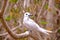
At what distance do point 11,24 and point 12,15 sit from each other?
390 millimetres

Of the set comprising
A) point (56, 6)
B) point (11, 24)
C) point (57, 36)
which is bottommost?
point (57, 36)

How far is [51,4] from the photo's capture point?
432 centimetres

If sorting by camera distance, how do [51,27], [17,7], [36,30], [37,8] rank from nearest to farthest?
[36,30]
[17,7]
[51,27]
[37,8]

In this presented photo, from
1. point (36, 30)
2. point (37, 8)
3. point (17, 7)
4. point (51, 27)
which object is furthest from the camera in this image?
point (37, 8)

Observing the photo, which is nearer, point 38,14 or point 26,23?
point 26,23

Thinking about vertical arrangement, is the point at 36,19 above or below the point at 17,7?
below

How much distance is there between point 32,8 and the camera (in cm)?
432

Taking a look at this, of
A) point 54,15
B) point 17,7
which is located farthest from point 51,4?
point 17,7

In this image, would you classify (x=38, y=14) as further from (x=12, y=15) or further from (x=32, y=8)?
(x=12, y=15)

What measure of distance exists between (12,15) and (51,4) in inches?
32.9

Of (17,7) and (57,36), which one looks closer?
(17,7)

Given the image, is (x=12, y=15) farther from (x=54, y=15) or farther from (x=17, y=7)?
(x=54, y=15)

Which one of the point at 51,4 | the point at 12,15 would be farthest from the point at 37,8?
the point at 12,15

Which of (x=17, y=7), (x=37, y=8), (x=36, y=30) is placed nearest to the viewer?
(x=36, y=30)
